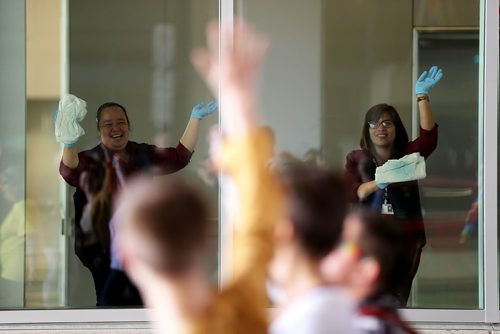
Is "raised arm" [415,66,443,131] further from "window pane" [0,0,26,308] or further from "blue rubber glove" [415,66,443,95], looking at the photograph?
"window pane" [0,0,26,308]

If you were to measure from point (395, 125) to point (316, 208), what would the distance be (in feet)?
13.1

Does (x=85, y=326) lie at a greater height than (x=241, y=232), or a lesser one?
lesser

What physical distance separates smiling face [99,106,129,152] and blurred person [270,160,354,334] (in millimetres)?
3867

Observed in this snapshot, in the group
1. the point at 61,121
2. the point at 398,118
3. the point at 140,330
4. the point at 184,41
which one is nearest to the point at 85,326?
the point at 140,330

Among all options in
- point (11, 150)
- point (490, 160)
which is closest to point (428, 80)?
point (490, 160)

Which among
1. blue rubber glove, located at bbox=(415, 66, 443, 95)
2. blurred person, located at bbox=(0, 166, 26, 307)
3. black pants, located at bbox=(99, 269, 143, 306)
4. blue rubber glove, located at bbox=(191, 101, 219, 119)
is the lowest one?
black pants, located at bbox=(99, 269, 143, 306)

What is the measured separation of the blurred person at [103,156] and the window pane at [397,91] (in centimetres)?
62

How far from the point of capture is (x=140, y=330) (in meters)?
5.86

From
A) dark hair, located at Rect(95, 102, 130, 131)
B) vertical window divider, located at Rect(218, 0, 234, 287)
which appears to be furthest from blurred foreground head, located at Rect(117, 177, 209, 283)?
dark hair, located at Rect(95, 102, 130, 131)

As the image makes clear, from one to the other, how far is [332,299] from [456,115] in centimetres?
426

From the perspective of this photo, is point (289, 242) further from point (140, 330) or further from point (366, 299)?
point (140, 330)

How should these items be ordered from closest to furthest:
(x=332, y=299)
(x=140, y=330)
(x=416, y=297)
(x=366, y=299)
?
1. (x=332, y=299)
2. (x=366, y=299)
3. (x=140, y=330)
4. (x=416, y=297)

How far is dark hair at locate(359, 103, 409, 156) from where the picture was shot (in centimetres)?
632

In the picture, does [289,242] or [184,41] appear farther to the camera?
[184,41]
